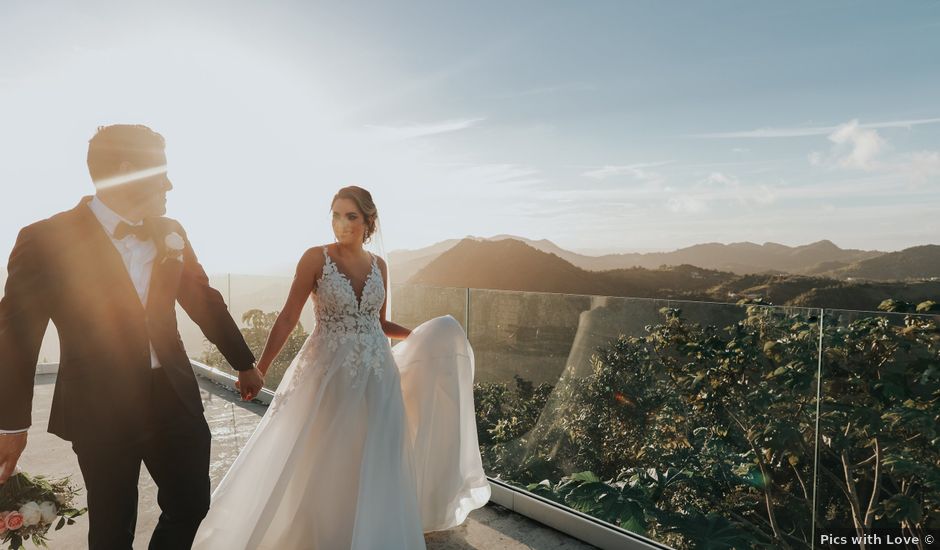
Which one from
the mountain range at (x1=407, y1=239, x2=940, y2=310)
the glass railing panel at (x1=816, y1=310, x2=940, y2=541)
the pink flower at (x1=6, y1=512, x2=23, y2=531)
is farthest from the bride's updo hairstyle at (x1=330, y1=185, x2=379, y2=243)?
the mountain range at (x1=407, y1=239, x2=940, y2=310)

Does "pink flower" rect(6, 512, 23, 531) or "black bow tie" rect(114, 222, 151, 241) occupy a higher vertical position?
"black bow tie" rect(114, 222, 151, 241)

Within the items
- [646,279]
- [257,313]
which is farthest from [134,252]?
[646,279]

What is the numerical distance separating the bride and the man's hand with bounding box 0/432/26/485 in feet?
2.73

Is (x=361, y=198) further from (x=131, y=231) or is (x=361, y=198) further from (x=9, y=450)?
(x=9, y=450)

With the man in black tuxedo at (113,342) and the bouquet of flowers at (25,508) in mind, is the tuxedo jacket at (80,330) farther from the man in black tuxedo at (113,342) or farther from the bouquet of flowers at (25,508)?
the bouquet of flowers at (25,508)

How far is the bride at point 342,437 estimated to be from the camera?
2.22 m

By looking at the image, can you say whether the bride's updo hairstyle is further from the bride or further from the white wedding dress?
the white wedding dress

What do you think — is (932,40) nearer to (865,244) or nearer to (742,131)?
(742,131)

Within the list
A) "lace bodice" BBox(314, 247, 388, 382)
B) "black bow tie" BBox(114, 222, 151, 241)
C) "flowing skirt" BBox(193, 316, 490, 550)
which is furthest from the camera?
"lace bodice" BBox(314, 247, 388, 382)

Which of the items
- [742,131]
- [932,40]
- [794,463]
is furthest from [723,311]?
[742,131]

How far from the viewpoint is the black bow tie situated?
1599 mm

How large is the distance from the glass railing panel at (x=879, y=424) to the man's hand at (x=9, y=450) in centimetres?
276

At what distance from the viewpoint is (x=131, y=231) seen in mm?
1615

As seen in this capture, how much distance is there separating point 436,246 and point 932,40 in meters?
41.2
